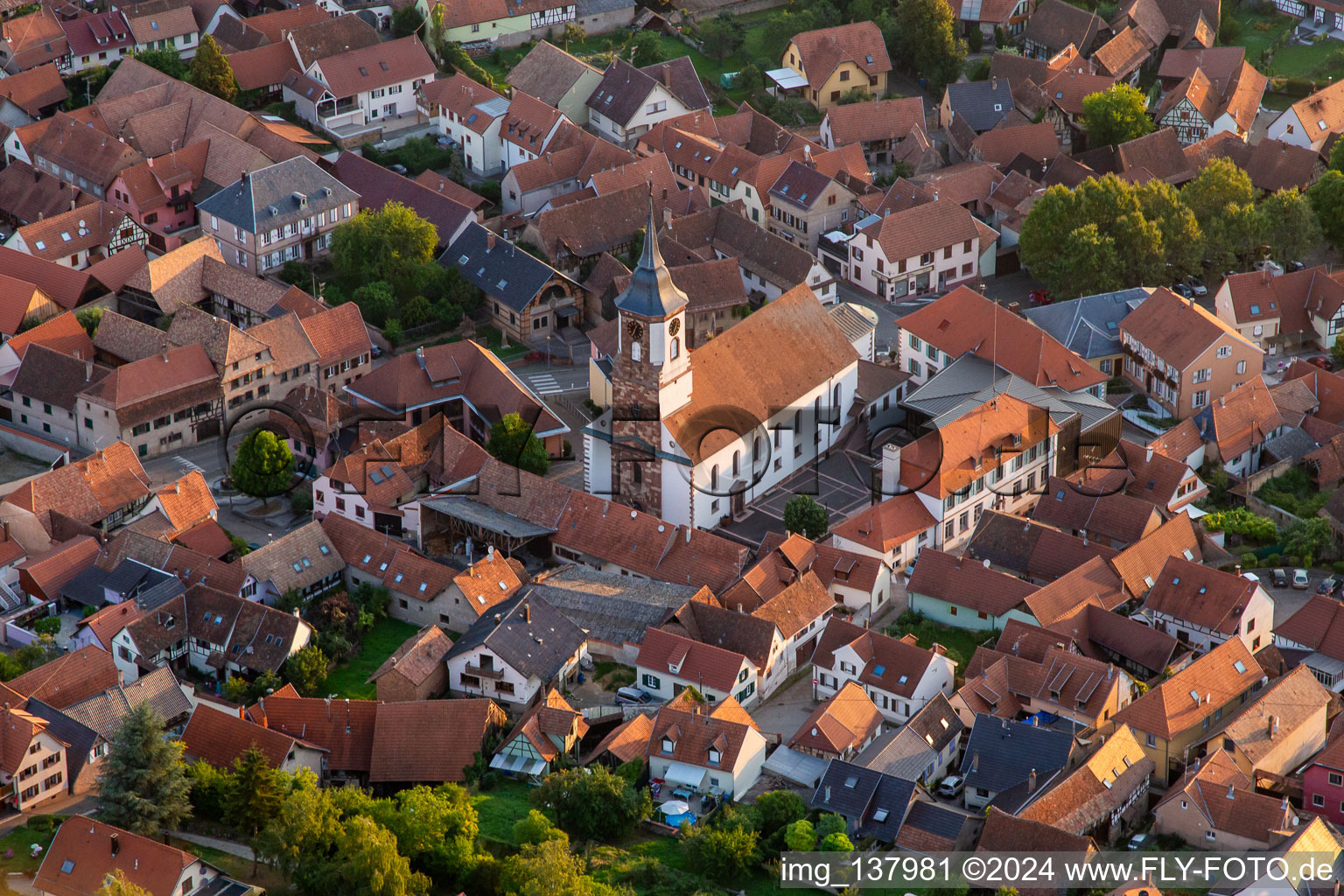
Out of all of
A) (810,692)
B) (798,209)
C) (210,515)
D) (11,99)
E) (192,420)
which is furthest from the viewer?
(11,99)

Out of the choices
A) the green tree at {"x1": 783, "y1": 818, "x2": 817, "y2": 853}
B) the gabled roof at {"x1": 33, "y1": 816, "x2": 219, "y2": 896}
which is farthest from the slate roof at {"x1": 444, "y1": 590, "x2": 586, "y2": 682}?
the gabled roof at {"x1": 33, "y1": 816, "x2": 219, "y2": 896}

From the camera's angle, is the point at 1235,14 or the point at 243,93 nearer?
the point at 243,93

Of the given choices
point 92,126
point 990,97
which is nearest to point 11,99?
point 92,126

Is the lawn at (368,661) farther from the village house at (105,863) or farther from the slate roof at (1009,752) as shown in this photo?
the slate roof at (1009,752)

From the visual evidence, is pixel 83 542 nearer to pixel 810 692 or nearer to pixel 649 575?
pixel 649 575

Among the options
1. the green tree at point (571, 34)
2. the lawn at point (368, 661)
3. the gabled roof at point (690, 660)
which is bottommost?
the green tree at point (571, 34)

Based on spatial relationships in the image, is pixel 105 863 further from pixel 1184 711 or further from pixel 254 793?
pixel 1184 711

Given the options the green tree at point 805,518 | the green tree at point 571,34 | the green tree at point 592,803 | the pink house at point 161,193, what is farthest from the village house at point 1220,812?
the green tree at point 571,34
